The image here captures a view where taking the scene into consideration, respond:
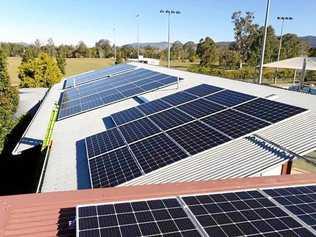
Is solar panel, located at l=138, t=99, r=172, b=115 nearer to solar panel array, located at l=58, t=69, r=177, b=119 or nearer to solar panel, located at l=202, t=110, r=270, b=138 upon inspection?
solar panel array, located at l=58, t=69, r=177, b=119

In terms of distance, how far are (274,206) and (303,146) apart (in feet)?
16.4

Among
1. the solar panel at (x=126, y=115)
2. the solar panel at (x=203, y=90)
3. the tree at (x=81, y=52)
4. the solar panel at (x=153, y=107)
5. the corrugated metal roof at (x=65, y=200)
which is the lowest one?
the tree at (x=81, y=52)

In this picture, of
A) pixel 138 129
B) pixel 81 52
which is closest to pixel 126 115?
pixel 138 129

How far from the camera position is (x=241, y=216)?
7012 mm

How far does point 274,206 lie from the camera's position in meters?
7.50

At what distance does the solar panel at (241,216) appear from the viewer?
21.1 ft

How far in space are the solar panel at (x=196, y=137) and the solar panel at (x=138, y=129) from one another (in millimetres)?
1156

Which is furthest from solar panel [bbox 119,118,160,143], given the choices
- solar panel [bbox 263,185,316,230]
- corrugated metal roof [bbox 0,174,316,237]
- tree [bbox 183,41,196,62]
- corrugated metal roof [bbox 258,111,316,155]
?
tree [bbox 183,41,196,62]

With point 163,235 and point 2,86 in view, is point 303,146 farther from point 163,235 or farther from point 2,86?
point 2,86

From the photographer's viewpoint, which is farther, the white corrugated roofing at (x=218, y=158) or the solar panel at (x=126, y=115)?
the solar panel at (x=126, y=115)

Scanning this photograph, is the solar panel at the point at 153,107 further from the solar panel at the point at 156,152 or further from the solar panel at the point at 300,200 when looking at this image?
the solar panel at the point at 300,200

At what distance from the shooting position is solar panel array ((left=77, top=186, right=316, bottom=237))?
21.0 ft

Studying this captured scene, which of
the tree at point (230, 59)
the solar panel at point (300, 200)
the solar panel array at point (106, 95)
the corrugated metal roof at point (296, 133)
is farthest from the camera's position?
the tree at point (230, 59)

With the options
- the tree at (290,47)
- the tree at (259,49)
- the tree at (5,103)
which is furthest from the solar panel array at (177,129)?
the tree at (290,47)
